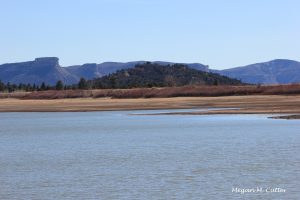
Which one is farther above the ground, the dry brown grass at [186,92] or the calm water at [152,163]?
the dry brown grass at [186,92]

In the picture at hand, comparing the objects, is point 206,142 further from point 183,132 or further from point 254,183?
point 254,183

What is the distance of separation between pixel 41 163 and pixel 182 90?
87524 millimetres

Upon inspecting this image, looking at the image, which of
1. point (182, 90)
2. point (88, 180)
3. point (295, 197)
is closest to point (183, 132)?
point (88, 180)

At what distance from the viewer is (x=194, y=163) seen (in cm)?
2892

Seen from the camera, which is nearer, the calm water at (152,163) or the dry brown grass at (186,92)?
the calm water at (152,163)

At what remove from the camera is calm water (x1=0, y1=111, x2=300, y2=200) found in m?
22.9

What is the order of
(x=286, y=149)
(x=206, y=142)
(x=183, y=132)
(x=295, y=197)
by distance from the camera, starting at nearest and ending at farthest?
(x=295, y=197)
(x=286, y=149)
(x=206, y=142)
(x=183, y=132)

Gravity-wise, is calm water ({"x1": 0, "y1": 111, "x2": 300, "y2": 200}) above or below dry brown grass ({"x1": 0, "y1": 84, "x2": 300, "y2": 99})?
below

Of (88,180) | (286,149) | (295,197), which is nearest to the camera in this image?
(295,197)

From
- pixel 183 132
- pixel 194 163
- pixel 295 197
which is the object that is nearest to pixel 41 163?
pixel 194 163

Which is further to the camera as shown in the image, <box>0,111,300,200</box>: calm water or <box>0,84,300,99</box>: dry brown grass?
<box>0,84,300,99</box>: dry brown grass

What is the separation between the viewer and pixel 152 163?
97.2 feet

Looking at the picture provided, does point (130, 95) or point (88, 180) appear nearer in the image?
point (88, 180)

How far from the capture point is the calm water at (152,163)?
22.9 meters
